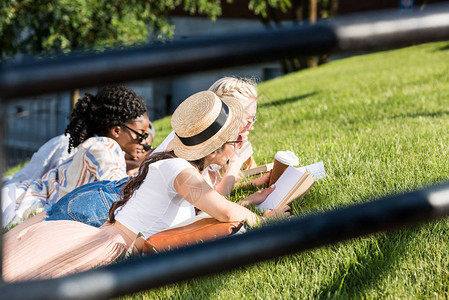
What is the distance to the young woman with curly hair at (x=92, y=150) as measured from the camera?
157 inches

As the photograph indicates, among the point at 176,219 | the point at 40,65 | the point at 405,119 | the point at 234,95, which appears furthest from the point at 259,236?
the point at 405,119

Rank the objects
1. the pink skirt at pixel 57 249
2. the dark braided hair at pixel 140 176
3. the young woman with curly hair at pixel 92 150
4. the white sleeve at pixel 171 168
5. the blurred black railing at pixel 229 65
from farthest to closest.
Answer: the young woman with curly hair at pixel 92 150 → the dark braided hair at pixel 140 176 → the white sleeve at pixel 171 168 → the pink skirt at pixel 57 249 → the blurred black railing at pixel 229 65

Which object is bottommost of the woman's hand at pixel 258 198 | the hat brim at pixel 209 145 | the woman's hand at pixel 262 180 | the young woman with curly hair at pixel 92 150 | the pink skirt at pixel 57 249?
the young woman with curly hair at pixel 92 150

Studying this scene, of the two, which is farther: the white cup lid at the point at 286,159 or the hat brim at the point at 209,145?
the white cup lid at the point at 286,159

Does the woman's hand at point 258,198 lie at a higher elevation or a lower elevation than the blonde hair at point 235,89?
lower

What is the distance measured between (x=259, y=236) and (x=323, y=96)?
295 inches

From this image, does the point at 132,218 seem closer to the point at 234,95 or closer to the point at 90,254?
the point at 90,254

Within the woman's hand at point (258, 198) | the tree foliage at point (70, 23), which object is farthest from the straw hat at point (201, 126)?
the tree foliage at point (70, 23)

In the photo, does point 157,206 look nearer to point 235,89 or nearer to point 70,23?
point 235,89

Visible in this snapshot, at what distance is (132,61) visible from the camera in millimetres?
798

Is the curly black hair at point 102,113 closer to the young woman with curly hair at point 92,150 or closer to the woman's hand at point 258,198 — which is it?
the young woman with curly hair at point 92,150

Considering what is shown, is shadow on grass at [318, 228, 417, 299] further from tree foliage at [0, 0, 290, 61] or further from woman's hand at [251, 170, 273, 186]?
tree foliage at [0, 0, 290, 61]

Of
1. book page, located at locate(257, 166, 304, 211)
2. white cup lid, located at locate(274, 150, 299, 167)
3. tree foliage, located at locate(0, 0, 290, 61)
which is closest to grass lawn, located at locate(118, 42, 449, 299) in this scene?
book page, located at locate(257, 166, 304, 211)

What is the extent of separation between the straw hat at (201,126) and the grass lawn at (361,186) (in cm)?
58
